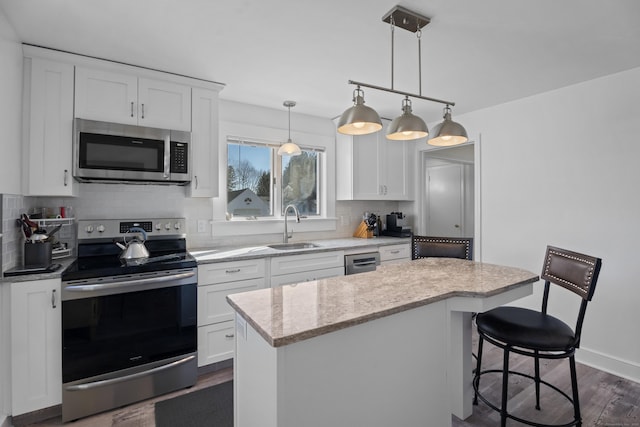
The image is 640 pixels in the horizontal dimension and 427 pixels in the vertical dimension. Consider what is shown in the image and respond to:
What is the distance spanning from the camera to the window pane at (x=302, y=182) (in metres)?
3.64

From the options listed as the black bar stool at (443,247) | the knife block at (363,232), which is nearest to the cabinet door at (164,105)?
the black bar stool at (443,247)

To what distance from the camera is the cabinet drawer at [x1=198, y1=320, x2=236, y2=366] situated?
2.43m

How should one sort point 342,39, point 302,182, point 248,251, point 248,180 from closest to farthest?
1. point 342,39
2. point 248,251
3. point 248,180
4. point 302,182

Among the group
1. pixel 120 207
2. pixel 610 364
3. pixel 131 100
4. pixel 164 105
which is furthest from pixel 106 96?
pixel 610 364

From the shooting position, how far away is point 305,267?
2932 mm

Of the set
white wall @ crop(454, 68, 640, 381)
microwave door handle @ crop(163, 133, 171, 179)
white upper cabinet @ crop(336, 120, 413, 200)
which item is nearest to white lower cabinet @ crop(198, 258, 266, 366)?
microwave door handle @ crop(163, 133, 171, 179)

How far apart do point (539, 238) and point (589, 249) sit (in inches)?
15.1

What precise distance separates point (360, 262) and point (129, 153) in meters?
2.27

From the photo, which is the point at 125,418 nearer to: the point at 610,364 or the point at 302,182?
the point at 302,182

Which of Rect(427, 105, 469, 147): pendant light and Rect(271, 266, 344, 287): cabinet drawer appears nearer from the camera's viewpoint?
Rect(427, 105, 469, 147): pendant light

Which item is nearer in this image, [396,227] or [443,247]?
[443,247]

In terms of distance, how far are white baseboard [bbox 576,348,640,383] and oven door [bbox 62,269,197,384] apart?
318cm

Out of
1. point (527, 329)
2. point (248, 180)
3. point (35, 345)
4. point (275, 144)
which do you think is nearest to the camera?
point (527, 329)

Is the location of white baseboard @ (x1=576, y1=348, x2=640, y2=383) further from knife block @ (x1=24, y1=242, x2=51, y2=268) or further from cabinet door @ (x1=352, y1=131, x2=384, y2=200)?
knife block @ (x1=24, y1=242, x2=51, y2=268)
